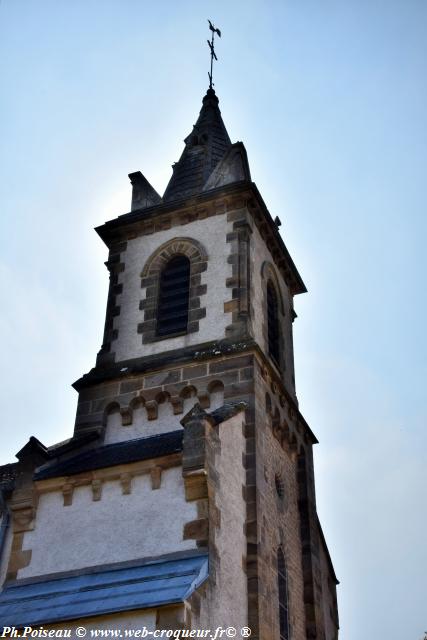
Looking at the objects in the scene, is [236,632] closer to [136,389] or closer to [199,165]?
[136,389]

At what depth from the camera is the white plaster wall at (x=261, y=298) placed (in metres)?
20.0

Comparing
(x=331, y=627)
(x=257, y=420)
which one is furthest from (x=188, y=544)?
(x=331, y=627)

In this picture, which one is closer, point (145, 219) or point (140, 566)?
point (140, 566)

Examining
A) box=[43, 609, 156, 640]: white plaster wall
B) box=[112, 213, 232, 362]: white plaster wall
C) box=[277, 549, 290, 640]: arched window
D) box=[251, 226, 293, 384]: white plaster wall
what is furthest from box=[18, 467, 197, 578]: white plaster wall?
box=[251, 226, 293, 384]: white plaster wall

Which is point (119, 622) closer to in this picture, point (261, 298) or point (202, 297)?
point (202, 297)

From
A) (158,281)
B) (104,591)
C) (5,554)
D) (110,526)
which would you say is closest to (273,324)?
(158,281)

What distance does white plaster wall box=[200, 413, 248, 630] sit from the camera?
13891 mm

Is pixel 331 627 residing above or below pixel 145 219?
below

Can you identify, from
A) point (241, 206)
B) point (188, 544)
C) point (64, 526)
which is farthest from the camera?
point (241, 206)

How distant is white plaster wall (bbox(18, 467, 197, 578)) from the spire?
30.5 feet

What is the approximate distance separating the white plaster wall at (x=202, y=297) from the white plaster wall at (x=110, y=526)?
4784 millimetres

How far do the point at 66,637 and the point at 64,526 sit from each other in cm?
260

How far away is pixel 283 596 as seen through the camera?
16.9 meters

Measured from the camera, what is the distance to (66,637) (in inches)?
519
